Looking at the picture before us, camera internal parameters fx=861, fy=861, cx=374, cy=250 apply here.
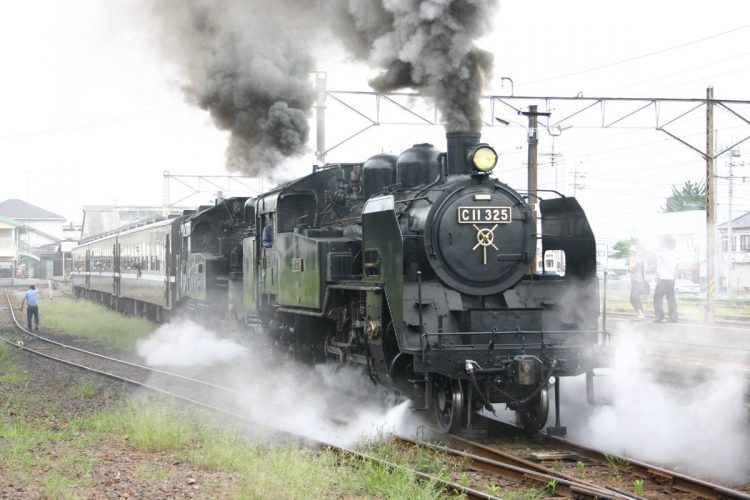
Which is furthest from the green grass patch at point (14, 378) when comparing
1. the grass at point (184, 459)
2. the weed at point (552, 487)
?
the weed at point (552, 487)

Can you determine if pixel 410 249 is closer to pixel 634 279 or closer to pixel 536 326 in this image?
pixel 536 326

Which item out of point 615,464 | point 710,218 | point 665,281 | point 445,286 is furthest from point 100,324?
point 615,464

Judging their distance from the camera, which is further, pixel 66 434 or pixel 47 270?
pixel 47 270

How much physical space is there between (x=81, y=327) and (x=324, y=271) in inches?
663

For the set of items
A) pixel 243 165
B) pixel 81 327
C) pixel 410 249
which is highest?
pixel 243 165

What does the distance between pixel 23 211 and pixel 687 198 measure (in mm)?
87464

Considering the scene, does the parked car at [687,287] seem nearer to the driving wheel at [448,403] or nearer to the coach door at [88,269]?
the driving wheel at [448,403]

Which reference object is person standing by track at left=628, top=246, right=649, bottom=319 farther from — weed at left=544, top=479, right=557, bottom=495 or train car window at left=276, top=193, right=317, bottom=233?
weed at left=544, top=479, right=557, bottom=495

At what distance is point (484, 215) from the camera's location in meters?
9.17

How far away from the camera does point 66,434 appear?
29.7 ft

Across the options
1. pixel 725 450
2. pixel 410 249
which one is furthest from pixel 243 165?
pixel 725 450

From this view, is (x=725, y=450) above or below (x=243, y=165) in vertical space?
below

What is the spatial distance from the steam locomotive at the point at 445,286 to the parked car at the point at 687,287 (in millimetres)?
22489

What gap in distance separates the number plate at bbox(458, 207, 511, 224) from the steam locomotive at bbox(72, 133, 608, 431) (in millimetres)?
14
